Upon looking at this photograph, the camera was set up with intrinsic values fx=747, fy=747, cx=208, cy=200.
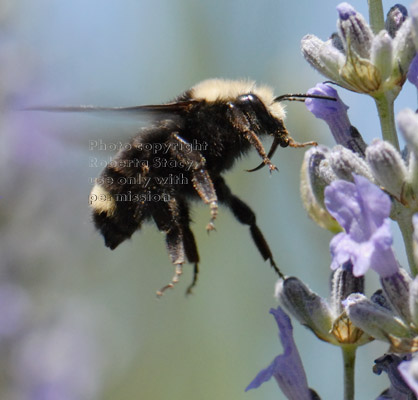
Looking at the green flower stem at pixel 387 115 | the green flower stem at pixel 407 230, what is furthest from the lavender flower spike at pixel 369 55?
the green flower stem at pixel 407 230

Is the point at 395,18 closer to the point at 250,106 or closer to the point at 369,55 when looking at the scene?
the point at 369,55

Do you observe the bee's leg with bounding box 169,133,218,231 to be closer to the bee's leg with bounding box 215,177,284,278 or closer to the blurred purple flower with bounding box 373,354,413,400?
the bee's leg with bounding box 215,177,284,278

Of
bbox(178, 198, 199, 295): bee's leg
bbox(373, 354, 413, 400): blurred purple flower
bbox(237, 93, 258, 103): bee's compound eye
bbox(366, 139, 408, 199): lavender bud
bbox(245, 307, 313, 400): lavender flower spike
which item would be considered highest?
bbox(237, 93, 258, 103): bee's compound eye

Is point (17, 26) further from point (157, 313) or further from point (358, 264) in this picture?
point (358, 264)

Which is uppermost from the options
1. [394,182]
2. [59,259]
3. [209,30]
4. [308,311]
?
[209,30]

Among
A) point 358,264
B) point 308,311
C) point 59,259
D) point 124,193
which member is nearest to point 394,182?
point 358,264

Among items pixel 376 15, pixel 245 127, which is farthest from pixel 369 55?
pixel 245 127

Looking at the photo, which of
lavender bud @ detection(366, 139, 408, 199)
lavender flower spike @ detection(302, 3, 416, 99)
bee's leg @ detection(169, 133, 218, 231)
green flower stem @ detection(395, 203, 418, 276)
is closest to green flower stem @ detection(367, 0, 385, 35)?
lavender flower spike @ detection(302, 3, 416, 99)

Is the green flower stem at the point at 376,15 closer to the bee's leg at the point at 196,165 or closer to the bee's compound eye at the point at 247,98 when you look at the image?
the bee's compound eye at the point at 247,98
